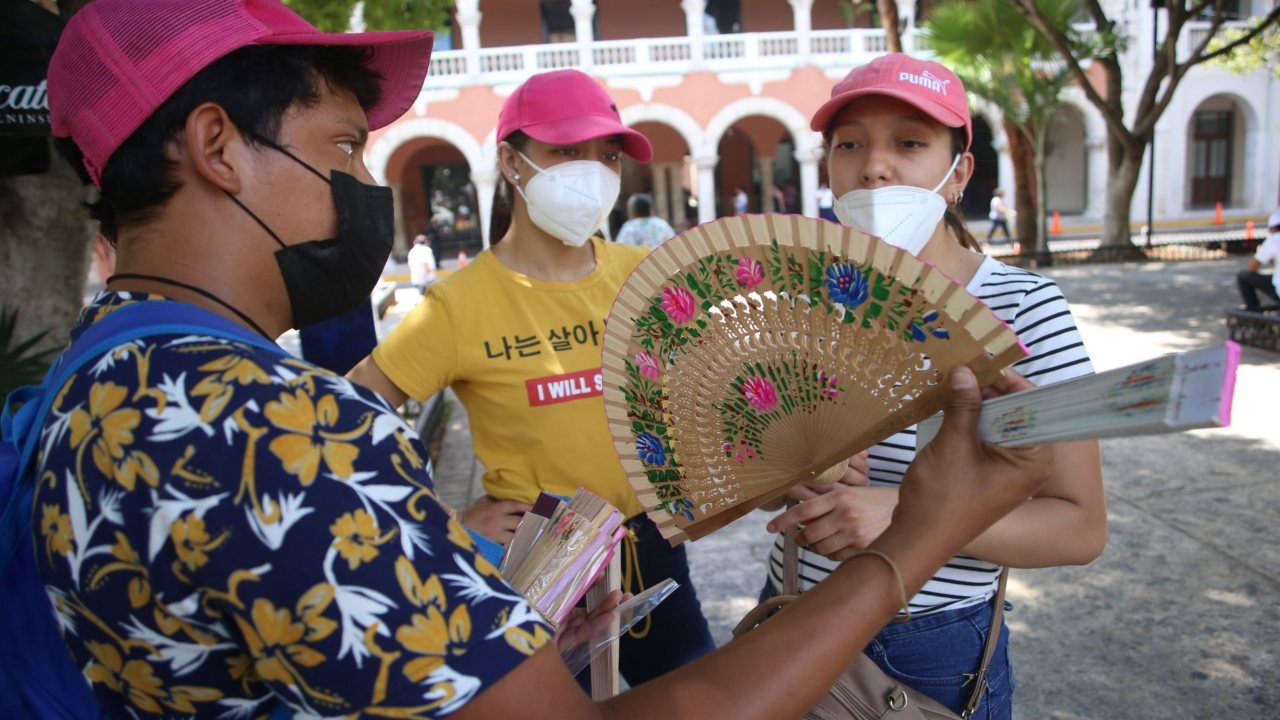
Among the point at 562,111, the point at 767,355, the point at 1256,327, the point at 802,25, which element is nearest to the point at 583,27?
the point at 802,25

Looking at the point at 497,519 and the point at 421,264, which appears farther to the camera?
the point at 421,264

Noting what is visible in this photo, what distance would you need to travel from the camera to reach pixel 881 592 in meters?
0.99

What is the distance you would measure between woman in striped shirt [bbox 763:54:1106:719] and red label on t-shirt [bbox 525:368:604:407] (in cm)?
62

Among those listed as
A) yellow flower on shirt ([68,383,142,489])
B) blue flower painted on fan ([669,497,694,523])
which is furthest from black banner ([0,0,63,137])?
blue flower painted on fan ([669,497,694,523])

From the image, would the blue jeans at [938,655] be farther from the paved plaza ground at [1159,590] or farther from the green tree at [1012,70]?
the green tree at [1012,70]

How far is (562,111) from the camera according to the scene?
2361 millimetres

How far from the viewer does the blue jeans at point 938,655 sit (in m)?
1.61

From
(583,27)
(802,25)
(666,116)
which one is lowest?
(666,116)

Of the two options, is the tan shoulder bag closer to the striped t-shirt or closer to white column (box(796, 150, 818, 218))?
the striped t-shirt

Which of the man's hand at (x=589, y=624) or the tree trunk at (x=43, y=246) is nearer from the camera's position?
the man's hand at (x=589, y=624)

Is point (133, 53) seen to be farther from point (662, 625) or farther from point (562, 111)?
point (662, 625)

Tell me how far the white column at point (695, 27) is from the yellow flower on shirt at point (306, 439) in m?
23.1

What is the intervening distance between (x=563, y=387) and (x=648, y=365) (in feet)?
2.92

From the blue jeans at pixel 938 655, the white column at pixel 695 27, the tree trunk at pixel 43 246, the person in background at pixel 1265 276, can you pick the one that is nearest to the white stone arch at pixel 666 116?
the white column at pixel 695 27
